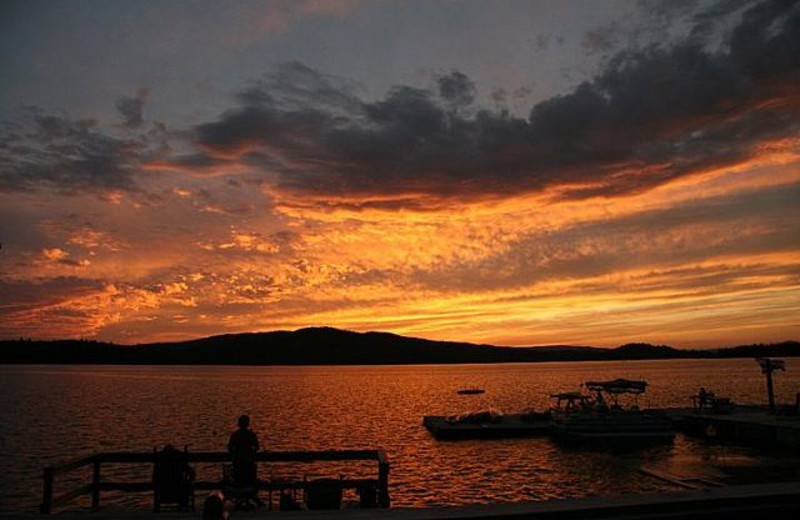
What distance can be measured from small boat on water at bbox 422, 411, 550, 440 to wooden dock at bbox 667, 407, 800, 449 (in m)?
10.5

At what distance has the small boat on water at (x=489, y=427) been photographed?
149 feet

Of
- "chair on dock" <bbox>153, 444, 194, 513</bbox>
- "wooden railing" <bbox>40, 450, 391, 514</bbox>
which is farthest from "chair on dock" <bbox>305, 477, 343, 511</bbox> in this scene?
"chair on dock" <bbox>153, 444, 194, 513</bbox>

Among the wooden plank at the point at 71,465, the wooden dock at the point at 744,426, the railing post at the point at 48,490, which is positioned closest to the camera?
the railing post at the point at 48,490

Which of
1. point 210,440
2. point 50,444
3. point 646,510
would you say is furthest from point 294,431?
point 646,510

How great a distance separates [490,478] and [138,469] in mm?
17832

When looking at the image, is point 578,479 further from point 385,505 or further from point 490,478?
point 385,505

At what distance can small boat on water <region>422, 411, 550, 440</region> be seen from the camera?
149 ft

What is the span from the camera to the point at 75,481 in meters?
29.9

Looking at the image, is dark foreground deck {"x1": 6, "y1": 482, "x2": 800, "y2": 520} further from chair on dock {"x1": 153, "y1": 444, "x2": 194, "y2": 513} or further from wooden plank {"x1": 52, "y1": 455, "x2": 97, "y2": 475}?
chair on dock {"x1": 153, "y1": 444, "x2": 194, "y2": 513}

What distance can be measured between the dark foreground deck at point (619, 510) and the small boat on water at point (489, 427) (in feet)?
124

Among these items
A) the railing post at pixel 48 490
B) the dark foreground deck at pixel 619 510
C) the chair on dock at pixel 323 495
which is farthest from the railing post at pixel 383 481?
the railing post at pixel 48 490

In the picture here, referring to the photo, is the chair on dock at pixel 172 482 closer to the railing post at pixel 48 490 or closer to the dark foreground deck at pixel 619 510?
the railing post at pixel 48 490

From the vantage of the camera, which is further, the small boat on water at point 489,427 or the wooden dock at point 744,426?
the small boat on water at point 489,427

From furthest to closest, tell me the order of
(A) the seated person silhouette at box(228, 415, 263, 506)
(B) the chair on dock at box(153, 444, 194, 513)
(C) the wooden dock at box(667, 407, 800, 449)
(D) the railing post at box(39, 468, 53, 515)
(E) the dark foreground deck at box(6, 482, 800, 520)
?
(C) the wooden dock at box(667, 407, 800, 449) → (A) the seated person silhouette at box(228, 415, 263, 506) → (B) the chair on dock at box(153, 444, 194, 513) → (D) the railing post at box(39, 468, 53, 515) → (E) the dark foreground deck at box(6, 482, 800, 520)
